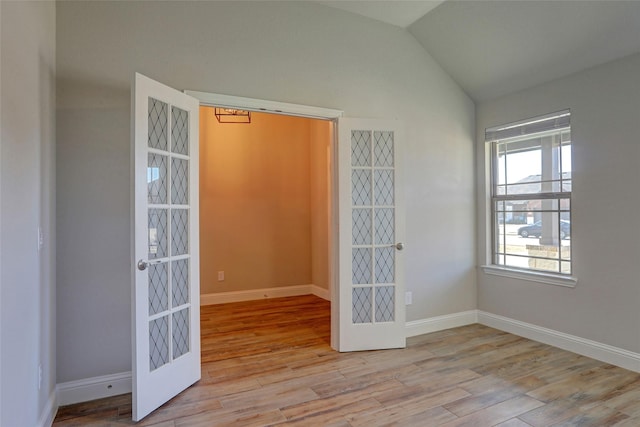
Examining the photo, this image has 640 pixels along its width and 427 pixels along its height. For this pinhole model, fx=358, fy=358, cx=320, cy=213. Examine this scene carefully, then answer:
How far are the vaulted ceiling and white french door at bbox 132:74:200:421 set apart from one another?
192 centimetres

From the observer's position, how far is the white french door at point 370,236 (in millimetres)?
3234

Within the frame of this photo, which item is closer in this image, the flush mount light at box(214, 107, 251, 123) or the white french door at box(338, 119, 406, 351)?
the white french door at box(338, 119, 406, 351)

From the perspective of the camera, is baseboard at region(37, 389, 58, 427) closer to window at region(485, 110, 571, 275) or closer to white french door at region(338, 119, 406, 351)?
white french door at region(338, 119, 406, 351)

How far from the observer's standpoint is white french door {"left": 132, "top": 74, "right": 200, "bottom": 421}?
85.9 inches

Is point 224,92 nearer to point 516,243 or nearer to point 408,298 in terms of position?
point 408,298

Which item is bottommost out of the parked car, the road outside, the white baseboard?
the white baseboard

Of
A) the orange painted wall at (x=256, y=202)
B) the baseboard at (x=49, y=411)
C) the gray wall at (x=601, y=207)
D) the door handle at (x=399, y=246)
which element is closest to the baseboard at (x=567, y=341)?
the gray wall at (x=601, y=207)

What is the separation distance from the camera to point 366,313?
10.9 ft

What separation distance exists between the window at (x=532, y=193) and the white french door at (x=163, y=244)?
3196 millimetres

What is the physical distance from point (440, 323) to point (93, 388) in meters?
3.17

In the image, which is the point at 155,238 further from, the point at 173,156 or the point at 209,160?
the point at 209,160

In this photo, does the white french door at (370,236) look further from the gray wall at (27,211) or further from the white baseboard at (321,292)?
the gray wall at (27,211)

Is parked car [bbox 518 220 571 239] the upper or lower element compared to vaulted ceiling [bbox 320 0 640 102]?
lower

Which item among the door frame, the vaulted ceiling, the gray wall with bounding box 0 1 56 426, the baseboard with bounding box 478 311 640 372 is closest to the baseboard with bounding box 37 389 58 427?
the gray wall with bounding box 0 1 56 426
